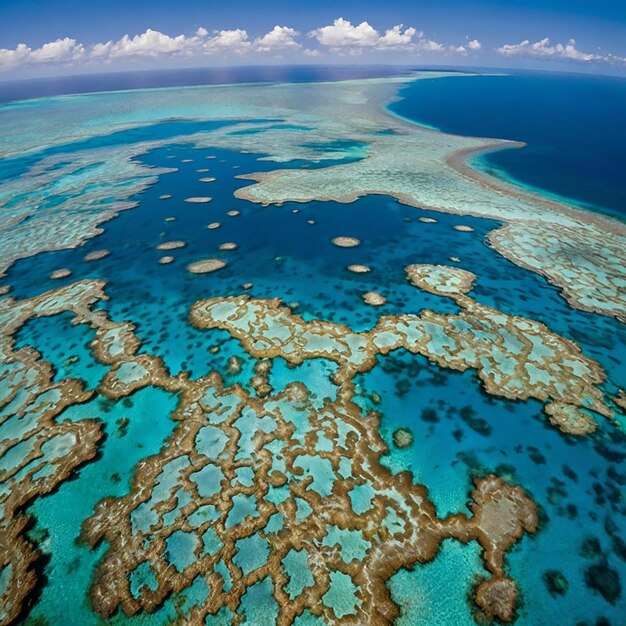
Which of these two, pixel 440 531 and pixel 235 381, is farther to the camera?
pixel 235 381

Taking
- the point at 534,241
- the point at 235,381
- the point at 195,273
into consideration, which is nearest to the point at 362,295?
the point at 235,381

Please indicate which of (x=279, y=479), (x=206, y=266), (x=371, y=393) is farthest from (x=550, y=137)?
(x=279, y=479)

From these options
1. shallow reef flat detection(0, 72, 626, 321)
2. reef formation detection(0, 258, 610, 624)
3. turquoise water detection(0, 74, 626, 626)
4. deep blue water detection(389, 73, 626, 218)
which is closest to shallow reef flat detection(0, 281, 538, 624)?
reef formation detection(0, 258, 610, 624)

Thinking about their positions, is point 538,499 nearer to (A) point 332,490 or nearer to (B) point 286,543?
(A) point 332,490

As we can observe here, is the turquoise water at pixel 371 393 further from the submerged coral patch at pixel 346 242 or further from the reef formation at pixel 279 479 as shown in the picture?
the submerged coral patch at pixel 346 242

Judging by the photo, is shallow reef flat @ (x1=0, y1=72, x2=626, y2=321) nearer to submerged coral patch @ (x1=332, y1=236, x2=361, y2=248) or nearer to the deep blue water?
the deep blue water

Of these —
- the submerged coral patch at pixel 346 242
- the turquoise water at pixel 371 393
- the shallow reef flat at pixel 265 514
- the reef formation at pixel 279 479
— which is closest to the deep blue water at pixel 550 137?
the turquoise water at pixel 371 393

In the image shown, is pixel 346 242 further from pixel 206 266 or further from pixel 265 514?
pixel 265 514

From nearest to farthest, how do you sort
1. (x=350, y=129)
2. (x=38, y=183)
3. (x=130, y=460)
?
1. (x=130, y=460)
2. (x=38, y=183)
3. (x=350, y=129)
